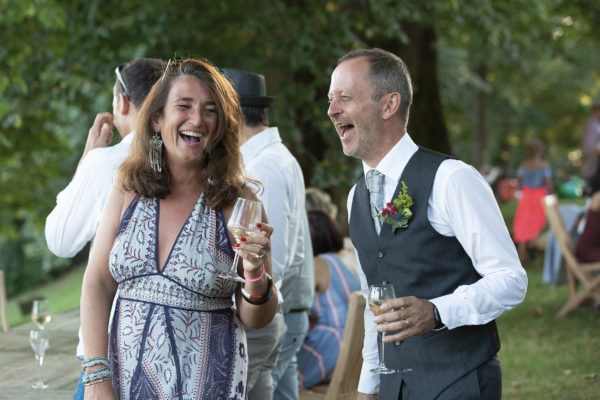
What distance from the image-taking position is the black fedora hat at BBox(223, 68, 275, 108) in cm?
405

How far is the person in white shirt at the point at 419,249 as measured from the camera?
249cm

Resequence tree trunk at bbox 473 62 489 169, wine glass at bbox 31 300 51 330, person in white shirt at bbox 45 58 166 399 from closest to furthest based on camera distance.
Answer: person in white shirt at bbox 45 58 166 399
wine glass at bbox 31 300 51 330
tree trunk at bbox 473 62 489 169

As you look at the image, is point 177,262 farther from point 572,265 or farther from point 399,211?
point 572,265

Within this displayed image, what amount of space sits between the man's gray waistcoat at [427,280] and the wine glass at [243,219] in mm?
438

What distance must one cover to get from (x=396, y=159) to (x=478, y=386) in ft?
2.62

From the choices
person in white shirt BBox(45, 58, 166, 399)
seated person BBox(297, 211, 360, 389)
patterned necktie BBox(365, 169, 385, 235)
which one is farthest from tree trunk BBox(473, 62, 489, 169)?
patterned necktie BBox(365, 169, 385, 235)

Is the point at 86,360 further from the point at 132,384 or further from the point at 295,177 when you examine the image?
the point at 295,177

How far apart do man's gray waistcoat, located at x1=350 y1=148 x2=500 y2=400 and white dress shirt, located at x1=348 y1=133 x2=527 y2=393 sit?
0.05 meters

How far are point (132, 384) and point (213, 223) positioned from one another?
0.60 m

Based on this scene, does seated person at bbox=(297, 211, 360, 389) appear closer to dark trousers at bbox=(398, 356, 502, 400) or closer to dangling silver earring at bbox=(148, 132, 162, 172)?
dark trousers at bbox=(398, 356, 502, 400)

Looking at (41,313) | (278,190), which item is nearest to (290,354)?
(278,190)

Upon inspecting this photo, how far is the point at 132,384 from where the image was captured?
2.67 meters

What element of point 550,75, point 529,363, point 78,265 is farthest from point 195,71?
point 550,75

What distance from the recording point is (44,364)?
430cm
